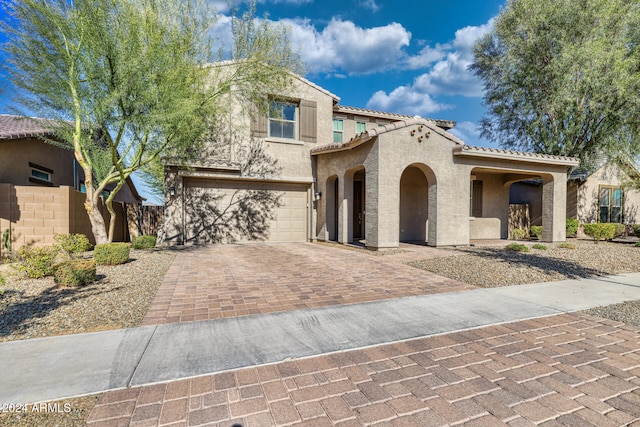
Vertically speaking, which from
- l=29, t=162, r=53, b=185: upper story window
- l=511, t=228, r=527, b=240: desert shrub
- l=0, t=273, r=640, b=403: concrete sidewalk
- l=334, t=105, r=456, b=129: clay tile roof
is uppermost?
l=334, t=105, r=456, b=129: clay tile roof

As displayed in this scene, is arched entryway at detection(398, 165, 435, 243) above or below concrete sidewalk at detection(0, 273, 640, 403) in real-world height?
above

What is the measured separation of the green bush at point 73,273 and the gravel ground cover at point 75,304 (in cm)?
13

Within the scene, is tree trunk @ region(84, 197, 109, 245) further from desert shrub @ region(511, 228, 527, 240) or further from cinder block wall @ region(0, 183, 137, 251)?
desert shrub @ region(511, 228, 527, 240)

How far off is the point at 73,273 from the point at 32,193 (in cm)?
577

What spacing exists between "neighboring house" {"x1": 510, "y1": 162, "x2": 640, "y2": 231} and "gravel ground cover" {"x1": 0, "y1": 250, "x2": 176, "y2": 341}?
19.2 meters

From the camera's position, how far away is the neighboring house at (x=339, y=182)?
419 inches

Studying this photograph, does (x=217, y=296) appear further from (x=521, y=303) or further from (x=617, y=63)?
(x=617, y=63)

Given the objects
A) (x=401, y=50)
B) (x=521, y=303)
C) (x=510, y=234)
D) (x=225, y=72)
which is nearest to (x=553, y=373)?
(x=521, y=303)

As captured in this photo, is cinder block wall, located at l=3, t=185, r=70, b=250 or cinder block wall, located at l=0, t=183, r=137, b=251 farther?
cinder block wall, located at l=3, t=185, r=70, b=250

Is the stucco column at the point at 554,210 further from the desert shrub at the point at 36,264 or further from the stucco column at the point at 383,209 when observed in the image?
the desert shrub at the point at 36,264

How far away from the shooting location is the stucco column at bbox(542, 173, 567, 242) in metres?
12.6

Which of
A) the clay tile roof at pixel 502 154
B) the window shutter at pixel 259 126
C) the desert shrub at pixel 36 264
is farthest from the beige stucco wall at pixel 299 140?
the desert shrub at pixel 36 264

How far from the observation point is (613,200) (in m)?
18.2

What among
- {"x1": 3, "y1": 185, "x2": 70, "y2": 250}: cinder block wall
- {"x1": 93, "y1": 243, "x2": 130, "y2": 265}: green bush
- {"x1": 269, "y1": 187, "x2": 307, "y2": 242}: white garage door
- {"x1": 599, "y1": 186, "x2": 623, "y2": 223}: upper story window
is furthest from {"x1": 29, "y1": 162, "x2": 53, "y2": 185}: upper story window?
{"x1": 599, "y1": 186, "x2": 623, "y2": 223}: upper story window
